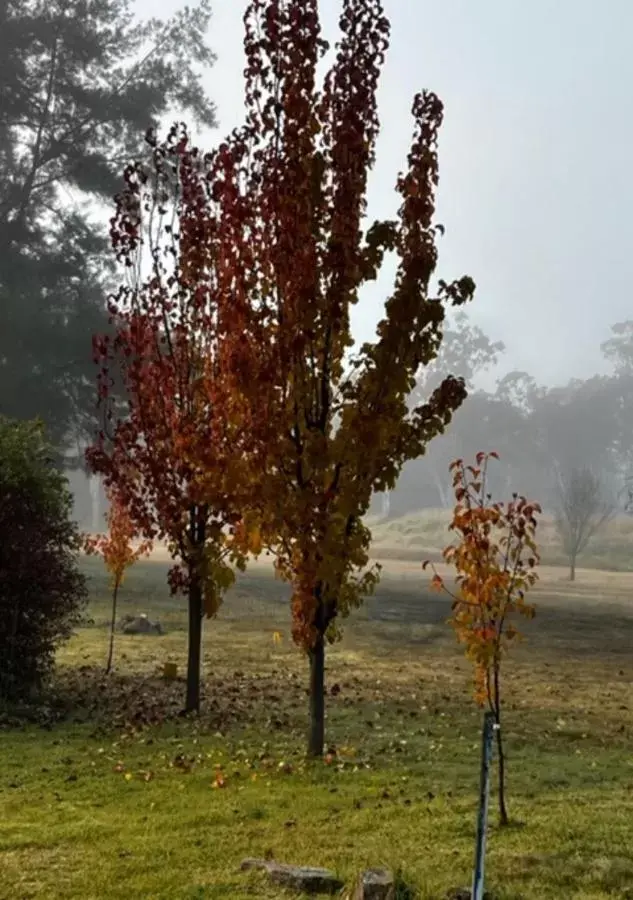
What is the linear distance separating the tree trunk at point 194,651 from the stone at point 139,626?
9.03m

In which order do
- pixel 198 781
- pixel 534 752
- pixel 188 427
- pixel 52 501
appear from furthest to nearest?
pixel 52 501 < pixel 188 427 < pixel 534 752 < pixel 198 781

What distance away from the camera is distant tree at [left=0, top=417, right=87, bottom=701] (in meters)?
12.6

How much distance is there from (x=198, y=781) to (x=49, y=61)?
3337 cm

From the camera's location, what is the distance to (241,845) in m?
6.47

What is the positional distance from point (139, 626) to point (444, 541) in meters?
52.9

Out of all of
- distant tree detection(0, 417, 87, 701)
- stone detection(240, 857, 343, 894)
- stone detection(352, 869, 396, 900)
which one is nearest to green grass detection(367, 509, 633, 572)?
distant tree detection(0, 417, 87, 701)

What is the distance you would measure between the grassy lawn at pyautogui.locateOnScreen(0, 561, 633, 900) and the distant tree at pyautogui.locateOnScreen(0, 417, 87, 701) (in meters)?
0.85

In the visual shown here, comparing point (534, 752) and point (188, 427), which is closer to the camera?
point (534, 752)

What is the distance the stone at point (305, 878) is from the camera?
535 centimetres

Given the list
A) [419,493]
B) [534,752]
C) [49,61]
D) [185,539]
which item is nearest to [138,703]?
[185,539]

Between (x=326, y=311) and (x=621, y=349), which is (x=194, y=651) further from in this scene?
(x=621, y=349)

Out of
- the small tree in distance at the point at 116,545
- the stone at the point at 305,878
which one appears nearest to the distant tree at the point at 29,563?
the small tree in distance at the point at 116,545

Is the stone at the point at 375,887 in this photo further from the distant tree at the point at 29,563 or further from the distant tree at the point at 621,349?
the distant tree at the point at 621,349

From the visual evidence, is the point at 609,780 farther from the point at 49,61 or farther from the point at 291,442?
the point at 49,61
